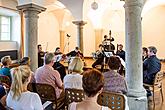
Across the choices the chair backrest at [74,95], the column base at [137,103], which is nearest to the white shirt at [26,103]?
the chair backrest at [74,95]

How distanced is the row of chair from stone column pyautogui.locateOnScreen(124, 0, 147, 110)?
1.25m

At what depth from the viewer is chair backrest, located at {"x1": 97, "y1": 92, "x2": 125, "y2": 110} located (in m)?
2.11

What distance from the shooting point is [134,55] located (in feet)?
11.6

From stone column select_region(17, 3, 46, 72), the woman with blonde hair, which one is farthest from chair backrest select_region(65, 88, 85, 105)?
stone column select_region(17, 3, 46, 72)

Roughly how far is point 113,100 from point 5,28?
8532mm

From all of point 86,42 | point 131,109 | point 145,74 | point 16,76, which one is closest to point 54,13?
point 86,42

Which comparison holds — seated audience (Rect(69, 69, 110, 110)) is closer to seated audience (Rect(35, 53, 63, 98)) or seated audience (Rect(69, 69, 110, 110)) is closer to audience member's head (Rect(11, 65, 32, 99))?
audience member's head (Rect(11, 65, 32, 99))

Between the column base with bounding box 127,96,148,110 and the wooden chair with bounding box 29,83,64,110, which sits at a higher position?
the wooden chair with bounding box 29,83,64,110

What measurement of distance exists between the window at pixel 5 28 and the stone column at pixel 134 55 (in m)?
7.21

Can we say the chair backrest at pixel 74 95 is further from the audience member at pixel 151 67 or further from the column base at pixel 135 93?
the audience member at pixel 151 67

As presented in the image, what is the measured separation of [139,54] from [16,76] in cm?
233

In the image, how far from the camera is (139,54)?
3566 mm

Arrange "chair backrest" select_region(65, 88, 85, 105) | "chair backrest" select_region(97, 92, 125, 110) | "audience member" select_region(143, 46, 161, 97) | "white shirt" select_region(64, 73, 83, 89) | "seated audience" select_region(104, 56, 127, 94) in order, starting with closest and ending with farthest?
"chair backrest" select_region(97, 92, 125, 110) < "chair backrest" select_region(65, 88, 85, 105) < "seated audience" select_region(104, 56, 127, 94) < "white shirt" select_region(64, 73, 83, 89) < "audience member" select_region(143, 46, 161, 97)

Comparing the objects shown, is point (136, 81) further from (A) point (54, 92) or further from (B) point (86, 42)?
(B) point (86, 42)
